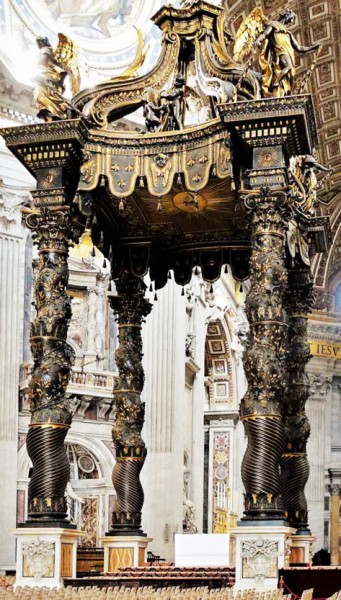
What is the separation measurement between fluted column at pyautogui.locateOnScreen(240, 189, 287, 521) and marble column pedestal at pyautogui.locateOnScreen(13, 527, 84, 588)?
1.51 m

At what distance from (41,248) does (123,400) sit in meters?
2.42

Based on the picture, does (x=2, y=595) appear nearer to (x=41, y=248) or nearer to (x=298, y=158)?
(x=41, y=248)

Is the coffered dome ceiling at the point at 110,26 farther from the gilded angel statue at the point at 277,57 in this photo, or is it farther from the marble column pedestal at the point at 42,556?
the marble column pedestal at the point at 42,556

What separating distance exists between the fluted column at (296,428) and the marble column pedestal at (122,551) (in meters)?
1.50

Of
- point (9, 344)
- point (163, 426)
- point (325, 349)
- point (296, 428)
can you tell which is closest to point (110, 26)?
point (9, 344)

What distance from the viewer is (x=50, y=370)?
9.51 m

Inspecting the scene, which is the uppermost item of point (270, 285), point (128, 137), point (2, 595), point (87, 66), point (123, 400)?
point (87, 66)

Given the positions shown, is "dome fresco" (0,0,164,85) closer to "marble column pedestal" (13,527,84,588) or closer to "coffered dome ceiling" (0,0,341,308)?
"coffered dome ceiling" (0,0,341,308)

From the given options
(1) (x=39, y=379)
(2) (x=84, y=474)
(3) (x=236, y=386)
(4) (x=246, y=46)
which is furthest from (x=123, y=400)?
(3) (x=236, y=386)

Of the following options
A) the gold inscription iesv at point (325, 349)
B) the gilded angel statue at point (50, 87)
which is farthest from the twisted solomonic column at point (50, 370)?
the gold inscription iesv at point (325, 349)

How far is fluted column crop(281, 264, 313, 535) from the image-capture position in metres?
11.3

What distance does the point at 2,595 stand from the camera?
7.20 metres

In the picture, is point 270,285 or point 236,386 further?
point 236,386

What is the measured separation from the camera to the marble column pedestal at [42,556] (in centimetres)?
919
